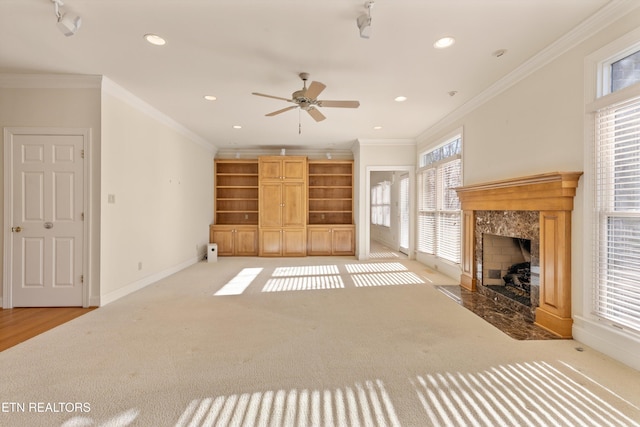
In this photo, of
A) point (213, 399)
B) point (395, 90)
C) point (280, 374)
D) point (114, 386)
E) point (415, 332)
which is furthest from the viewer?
point (395, 90)

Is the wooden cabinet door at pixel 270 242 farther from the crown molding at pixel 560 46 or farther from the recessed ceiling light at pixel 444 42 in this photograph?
the recessed ceiling light at pixel 444 42

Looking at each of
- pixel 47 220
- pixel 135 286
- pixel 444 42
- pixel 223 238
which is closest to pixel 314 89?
pixel 444 42

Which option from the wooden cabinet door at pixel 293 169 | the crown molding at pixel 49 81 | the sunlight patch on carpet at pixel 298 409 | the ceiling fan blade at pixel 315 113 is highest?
the crown molding at pixel 49 81

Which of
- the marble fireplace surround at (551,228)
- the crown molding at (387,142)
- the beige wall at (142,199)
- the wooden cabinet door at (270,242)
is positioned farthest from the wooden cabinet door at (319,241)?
the marble fireplace surround at (551,228)

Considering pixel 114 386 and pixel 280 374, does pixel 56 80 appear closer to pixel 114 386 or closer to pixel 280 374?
pixel 114 386

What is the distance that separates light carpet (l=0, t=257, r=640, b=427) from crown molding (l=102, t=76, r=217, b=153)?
2.70 meters

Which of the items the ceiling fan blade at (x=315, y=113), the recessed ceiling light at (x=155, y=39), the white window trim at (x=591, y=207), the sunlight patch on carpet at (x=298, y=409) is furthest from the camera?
the ceiling fan blade at (x=315, y=113)

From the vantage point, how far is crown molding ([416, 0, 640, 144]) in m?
2.33

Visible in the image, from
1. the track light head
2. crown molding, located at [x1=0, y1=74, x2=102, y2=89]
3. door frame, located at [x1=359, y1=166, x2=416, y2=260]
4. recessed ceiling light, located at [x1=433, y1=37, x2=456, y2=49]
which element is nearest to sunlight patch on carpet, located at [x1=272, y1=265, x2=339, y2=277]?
door frame, located at [x1=359, y1=166, x2=416, y2=260]

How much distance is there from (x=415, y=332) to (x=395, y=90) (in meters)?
3.04

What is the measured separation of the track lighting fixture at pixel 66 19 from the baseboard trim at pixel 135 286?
290 cm

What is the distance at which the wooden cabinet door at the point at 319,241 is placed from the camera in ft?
24.9

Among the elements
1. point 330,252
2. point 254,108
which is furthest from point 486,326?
point 330,252

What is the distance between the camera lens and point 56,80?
11.8 feet
